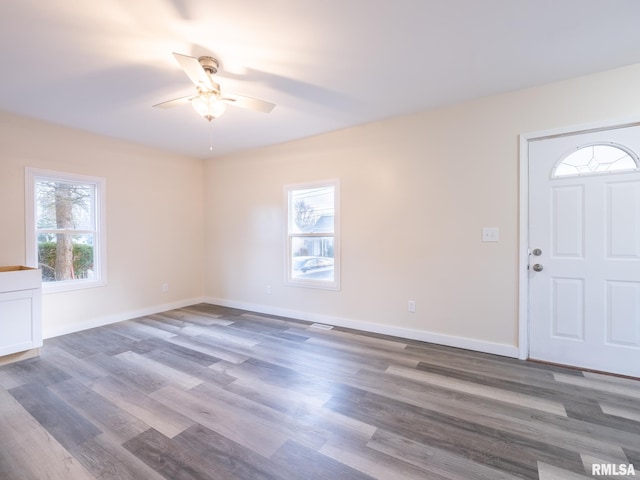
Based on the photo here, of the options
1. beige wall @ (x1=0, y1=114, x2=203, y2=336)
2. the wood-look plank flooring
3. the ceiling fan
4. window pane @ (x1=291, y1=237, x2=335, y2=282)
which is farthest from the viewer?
window pane @ (x1=291, y1=237, x2=335, y2=282)

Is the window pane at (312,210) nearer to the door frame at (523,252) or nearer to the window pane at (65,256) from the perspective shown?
the door frame at (523,252)

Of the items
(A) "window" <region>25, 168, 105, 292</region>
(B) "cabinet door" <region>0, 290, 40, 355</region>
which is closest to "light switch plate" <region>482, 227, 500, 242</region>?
(B) "cabinet door" <region>0, 290, 40, 355</region>

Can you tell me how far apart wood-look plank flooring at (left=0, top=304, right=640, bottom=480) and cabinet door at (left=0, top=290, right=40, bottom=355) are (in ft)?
0.59

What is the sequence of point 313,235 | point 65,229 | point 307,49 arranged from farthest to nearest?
point 313,235, point 65,229, point 307,49

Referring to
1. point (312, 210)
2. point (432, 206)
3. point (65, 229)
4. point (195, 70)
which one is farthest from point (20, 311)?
point (432, 206)

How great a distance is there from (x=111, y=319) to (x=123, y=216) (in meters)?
1.43

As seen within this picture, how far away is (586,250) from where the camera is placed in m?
2.60

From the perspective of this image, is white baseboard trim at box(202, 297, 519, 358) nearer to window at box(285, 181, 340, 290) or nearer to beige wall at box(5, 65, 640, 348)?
beige wall at box(5, 65, 640, 348)

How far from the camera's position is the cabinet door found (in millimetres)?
2730

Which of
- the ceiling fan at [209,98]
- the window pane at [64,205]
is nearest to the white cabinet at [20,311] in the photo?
the window pane at [64,205]

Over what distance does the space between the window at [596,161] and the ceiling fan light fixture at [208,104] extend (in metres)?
3.02

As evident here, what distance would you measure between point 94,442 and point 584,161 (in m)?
4.21

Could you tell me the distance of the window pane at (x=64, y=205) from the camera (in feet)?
11.5

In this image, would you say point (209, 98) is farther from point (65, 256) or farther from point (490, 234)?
point (65, 256)
